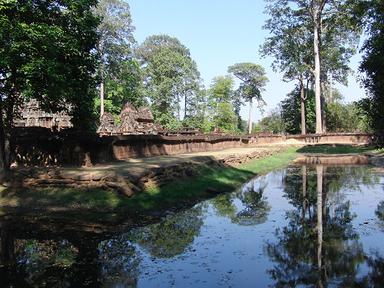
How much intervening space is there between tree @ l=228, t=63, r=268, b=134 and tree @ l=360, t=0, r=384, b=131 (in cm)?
7155

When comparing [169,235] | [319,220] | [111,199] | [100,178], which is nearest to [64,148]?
[100,178]

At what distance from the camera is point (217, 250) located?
34.0 feet

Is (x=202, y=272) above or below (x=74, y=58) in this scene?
below


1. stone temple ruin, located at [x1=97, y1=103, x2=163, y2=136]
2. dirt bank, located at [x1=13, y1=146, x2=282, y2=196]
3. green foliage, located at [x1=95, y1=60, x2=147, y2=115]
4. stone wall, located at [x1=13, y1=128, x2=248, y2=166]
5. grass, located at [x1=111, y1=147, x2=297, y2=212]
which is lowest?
grass, located at [x1=111, y1=147, x2=297, y2=212]

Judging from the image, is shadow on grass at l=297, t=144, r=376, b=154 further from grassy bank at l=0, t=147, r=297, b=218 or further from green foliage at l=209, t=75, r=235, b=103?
green foliage at l=209, t=75, r=235, b=103

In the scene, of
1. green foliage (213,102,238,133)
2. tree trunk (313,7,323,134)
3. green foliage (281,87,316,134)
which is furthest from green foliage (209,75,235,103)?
tree trunk (313,7,323,134)

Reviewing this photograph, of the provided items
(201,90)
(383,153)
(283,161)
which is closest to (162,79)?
(201,90)

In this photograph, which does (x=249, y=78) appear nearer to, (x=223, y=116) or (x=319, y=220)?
(x=223, y=116)

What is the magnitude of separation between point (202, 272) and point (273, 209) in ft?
24.5

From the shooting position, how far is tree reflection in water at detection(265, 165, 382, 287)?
8.42 m

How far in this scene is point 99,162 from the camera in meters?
19.9

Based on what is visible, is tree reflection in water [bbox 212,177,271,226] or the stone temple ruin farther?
the stone temple ruin

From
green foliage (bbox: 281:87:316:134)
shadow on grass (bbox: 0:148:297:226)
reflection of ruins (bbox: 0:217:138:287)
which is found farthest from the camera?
green foliage (bbox: 281:87:316:134)

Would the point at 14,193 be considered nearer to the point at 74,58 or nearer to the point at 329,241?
the point at 74,58
